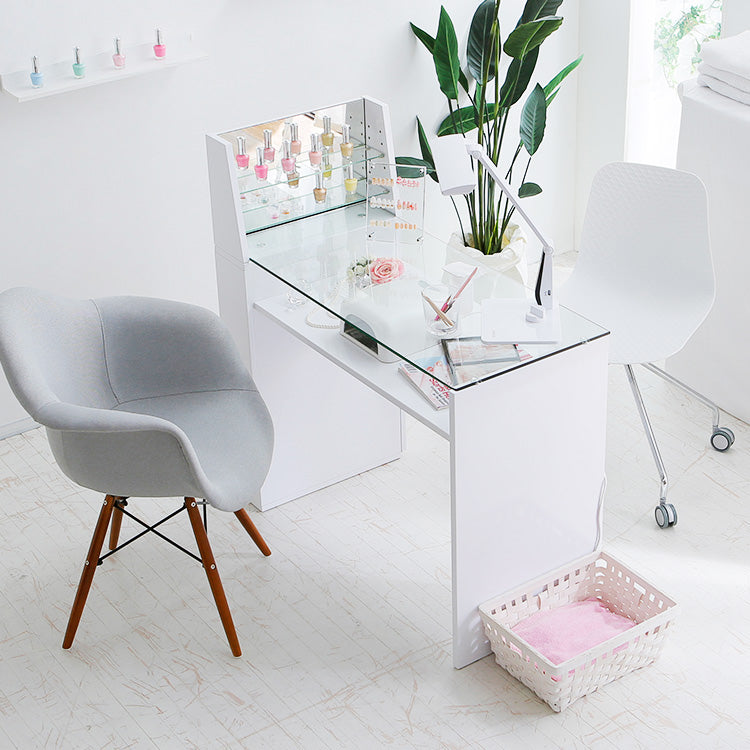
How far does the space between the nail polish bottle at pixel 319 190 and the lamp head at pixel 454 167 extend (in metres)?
0.73

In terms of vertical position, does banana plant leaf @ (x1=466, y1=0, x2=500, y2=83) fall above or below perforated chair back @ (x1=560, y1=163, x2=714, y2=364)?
above

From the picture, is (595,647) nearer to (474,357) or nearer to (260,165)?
(474,357)

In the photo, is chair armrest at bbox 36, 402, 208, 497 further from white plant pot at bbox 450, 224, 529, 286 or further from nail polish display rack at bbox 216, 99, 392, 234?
white plant pot at bbox 450, 224, 529, 286

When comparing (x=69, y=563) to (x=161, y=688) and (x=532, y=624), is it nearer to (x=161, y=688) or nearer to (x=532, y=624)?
(x=161, y=688)

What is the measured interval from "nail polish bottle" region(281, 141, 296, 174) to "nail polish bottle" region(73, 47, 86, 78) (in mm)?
701

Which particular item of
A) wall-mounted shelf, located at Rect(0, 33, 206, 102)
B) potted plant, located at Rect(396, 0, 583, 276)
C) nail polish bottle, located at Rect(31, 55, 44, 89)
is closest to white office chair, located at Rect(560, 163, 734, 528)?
potted plant, located at Rect(396, 0, 583, 276)

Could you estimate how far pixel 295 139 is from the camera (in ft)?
10.4

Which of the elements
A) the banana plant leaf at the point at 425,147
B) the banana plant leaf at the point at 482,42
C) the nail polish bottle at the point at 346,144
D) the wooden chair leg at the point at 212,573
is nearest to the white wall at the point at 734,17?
the banana plant leaf at the point at 482,42

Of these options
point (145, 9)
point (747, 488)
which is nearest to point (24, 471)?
point (145, 9)

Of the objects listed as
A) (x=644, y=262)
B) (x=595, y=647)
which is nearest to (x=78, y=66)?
(x=644, y=262)

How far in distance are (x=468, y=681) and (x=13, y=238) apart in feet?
6.42

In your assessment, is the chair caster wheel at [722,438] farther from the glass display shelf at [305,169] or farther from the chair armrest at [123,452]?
the chair armrest at [123,452]

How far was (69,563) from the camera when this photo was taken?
3.17 m

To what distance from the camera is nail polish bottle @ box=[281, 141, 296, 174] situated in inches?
124
